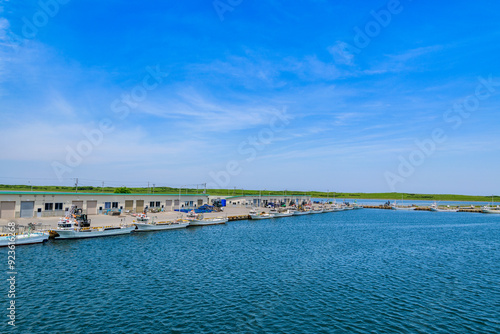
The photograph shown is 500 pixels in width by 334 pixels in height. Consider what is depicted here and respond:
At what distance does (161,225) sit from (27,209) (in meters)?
24.7

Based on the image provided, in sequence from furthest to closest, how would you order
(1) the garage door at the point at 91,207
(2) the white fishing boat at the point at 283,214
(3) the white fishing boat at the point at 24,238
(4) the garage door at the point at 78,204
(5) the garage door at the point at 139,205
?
(2) the white fishing boat at the point at 283,214 < (5) the garage door at the point at 139,205 < (1) the garage door at the point at 91,207 < (4) the garage door at the point at 78,204 < (3) the white fishing boat at the point at 24,238

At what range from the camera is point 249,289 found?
2639 cm

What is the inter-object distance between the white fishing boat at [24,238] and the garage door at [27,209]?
16.5 metres

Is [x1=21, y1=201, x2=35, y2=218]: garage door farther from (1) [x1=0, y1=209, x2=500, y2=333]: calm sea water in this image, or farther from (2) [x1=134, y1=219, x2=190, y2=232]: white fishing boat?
(1) [x1=0, y1=209, x2=500, y2=333]: calm sea water

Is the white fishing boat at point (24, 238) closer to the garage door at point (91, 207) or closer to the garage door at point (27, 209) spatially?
the garage door at point (27, 209)

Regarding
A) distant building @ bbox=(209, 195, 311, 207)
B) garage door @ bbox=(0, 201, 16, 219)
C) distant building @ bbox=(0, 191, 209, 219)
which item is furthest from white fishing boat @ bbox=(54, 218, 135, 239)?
distant building @ bbox=(209, 195, 311, 207)

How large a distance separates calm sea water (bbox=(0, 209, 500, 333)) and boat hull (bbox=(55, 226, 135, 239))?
3.48m

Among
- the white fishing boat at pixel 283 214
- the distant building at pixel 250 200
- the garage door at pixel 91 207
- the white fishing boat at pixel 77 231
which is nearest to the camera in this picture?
the white fishing boat at pixel 77 231

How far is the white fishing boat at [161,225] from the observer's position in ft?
191

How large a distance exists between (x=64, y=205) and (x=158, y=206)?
2608 centimetres

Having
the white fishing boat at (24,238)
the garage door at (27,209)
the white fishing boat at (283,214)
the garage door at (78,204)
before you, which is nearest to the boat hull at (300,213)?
the white fishing boat at (283,214)

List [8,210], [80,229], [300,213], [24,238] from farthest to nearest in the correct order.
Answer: [300,213]
[8,210]
[80,229]
[24,238]

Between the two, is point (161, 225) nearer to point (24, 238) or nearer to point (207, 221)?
point (207, 221)

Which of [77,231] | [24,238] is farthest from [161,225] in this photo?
[24,238]
